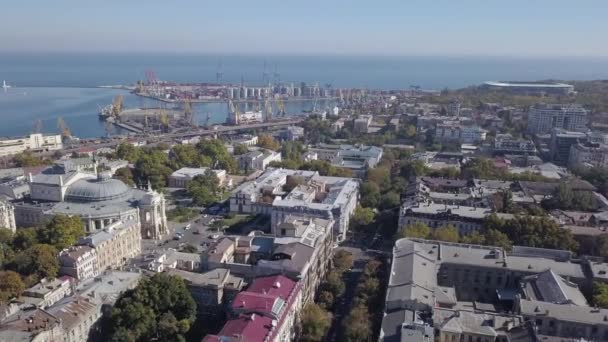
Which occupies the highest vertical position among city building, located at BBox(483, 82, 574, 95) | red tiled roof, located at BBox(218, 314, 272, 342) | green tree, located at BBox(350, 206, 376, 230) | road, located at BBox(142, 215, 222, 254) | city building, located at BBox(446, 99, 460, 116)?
city building, located at BBox(483, 82, 574, 95)

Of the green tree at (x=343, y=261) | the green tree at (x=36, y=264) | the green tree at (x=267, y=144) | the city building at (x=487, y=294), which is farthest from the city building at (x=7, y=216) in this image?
the green tree at (x=267, y=144)

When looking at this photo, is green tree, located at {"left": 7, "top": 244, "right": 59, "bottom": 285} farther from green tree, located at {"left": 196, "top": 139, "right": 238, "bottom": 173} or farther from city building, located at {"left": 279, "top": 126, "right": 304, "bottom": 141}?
city building, located at {"left": 279, "top": 126, "right": 304, "bottom": 141}

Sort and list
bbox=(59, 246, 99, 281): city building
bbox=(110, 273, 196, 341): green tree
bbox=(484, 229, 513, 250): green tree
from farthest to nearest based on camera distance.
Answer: bbox=(484, 229, 513, 250): green tree < bbox=(59, 246, 99, 281): city building < bbox=(110, 273, 196, 341): green tree

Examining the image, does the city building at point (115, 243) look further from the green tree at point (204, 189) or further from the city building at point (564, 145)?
the city building at point (564, 145)

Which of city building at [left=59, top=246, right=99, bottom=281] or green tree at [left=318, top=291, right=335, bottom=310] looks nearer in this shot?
green tree at [left=318, top=291, right=335, bottom=310]

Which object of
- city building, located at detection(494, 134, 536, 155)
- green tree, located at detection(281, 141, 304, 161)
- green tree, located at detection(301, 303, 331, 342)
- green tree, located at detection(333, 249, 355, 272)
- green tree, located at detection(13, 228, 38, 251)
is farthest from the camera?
green tree, located at detection(281, 141, 304, 161)

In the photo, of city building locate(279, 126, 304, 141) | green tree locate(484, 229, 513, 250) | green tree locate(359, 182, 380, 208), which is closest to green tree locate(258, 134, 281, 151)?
Answer: city building locate(279, 126, 304, 141)

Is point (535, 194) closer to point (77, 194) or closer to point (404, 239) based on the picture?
point (404, 239)
